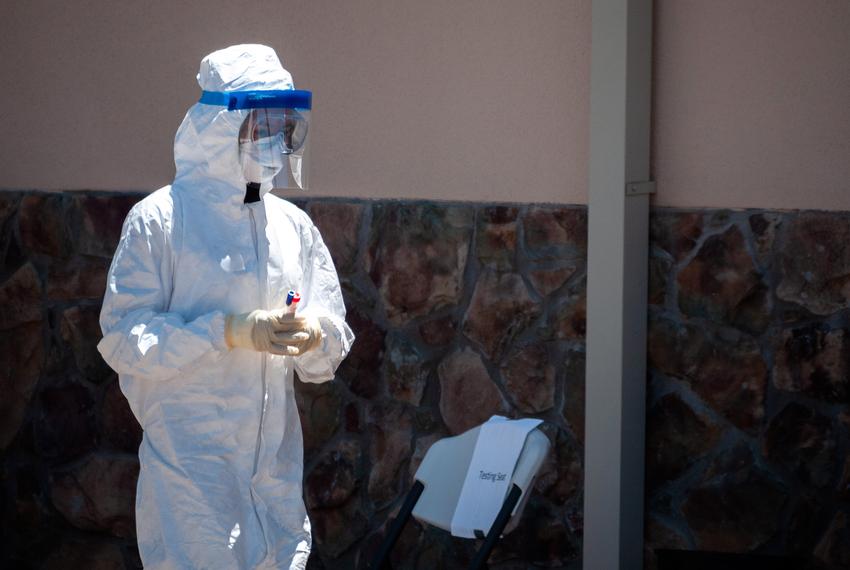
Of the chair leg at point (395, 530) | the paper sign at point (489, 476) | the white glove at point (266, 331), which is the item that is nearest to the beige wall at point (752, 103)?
the paper sign at point (489, 476)

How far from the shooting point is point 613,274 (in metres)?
4.47

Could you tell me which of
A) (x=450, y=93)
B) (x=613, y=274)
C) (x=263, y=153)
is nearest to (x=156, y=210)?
(x=263, y=153)

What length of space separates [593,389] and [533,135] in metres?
0.96

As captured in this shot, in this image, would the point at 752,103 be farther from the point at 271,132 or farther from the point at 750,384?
the point at 271,132

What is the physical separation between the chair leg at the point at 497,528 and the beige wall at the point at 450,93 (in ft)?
4.53

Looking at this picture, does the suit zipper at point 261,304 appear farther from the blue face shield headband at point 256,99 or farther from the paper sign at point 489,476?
the paper sign at point 489,476

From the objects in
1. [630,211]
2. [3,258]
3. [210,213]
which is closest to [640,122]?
[630,211]

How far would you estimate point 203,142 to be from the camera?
11.2ft

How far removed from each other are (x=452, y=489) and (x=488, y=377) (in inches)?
36.1

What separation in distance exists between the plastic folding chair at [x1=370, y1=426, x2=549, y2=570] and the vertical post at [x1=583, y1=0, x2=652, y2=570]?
24.0 inches

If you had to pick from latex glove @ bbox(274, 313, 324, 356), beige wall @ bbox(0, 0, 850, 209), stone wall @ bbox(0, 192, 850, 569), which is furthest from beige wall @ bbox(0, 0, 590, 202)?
latex glove @ bbox(274, 313, 324, 356)

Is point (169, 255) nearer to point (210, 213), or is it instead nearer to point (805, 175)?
point (210, 213)

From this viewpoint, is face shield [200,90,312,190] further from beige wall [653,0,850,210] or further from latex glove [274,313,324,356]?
beige wall [653,0,850,210]

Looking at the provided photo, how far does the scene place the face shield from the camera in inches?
132
